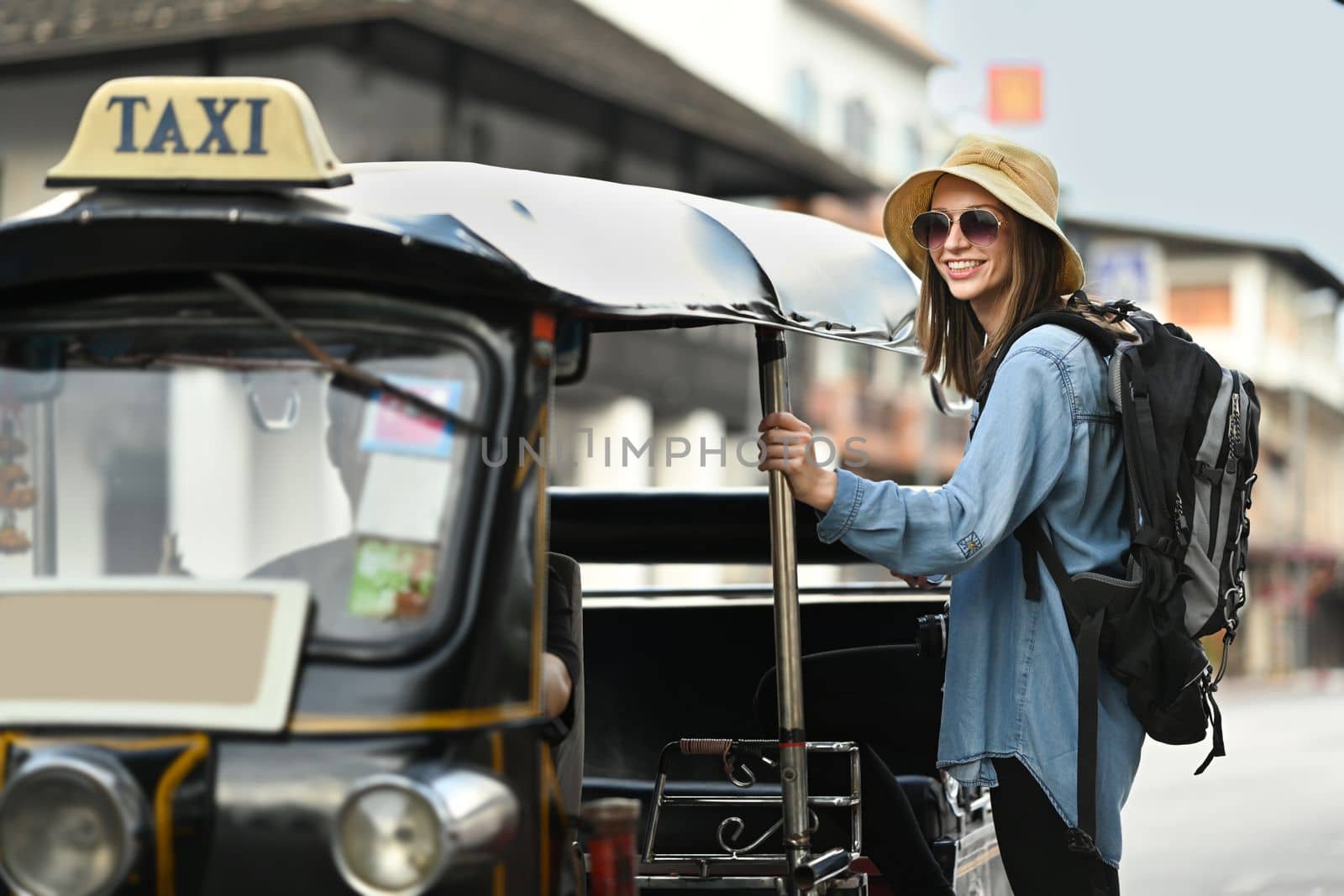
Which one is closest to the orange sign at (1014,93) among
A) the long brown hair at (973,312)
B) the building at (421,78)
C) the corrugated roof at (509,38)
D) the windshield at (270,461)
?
the corrugated roof at (509,38)

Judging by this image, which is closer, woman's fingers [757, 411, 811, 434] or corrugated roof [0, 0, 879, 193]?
woman's fingers [757, 411, 811, 434]

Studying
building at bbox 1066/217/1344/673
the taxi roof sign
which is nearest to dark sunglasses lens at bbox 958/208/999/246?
the taxi roof sign

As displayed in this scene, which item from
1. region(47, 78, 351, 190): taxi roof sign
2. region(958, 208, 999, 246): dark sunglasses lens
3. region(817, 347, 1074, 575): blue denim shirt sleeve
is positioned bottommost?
region(817, 347, 1074, 575): blue denim shirt sleeve

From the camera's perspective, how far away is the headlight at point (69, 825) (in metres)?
2.86

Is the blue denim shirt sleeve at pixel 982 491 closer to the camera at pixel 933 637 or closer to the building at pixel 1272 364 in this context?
the camera at pixel 933 637

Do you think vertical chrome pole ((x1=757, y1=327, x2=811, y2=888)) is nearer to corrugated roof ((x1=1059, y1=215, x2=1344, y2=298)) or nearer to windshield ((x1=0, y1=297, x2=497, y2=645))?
windshield ((x1=0, y1=297, x2=497, y2=645))

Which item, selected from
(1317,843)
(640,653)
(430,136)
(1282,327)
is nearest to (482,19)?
(430,136)

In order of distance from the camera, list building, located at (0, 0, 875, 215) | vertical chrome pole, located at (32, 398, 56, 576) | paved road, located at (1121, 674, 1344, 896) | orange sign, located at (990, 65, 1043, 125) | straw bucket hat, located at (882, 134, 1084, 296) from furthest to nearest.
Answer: orange sign, located at (990, 65, 1043, 125), building, located at (0, 0, 875, 215), paved road, located at (1121, 674, 1344, 896), straw bucket hat, located at (882, 134, 1084, 296), vertical chrome pole, located at (32, 398, 56, 576)

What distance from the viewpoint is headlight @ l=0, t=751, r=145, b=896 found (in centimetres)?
286

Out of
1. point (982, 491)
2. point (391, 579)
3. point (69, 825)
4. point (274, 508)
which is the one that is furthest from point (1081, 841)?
point (69, 825)

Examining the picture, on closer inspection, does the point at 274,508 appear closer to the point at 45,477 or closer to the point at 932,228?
the point at 45,477

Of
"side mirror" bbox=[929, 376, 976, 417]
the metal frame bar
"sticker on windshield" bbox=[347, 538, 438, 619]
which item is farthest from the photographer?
"side mirror" bbox=[929, 376, 976, 417]

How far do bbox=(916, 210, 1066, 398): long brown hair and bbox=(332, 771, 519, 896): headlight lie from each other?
1.39 m

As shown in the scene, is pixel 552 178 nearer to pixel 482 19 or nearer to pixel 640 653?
pixel 640 653
